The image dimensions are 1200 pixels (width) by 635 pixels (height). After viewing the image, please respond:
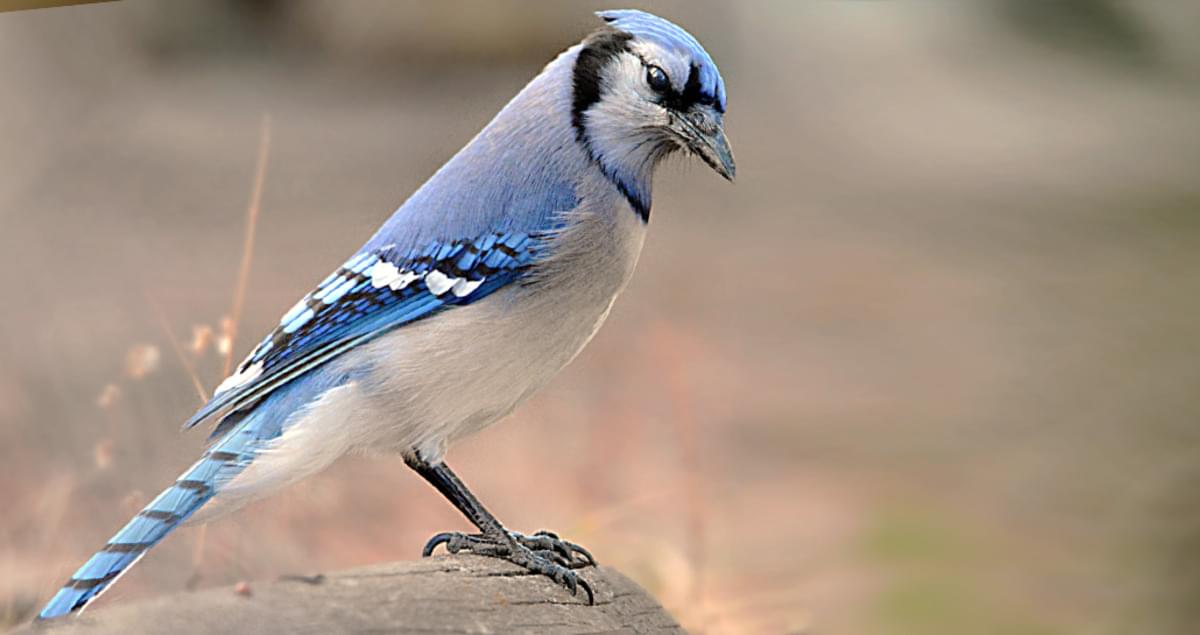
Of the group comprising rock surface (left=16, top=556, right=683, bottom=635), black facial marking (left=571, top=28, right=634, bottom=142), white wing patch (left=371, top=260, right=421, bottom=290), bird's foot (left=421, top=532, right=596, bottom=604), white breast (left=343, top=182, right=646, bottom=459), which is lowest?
rock surface (left=16, top=556, right=683, bottom=635)

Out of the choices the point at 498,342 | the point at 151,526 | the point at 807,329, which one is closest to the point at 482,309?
the point at 498,342

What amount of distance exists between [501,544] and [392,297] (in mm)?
316

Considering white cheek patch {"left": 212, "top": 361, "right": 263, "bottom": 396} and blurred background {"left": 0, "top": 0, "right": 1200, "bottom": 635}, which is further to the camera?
blurred background {"left": 0, "top": 0, "right": 1200, "bottom": 635}

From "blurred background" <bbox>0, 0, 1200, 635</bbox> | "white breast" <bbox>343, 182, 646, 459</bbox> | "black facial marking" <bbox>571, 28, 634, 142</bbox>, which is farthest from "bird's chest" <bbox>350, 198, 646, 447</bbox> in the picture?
"blurred background" <bbox>0, 0, 1200, 635</bbox>

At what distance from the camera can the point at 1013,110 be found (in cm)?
178

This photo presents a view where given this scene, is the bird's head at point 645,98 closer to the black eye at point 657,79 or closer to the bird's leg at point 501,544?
the black eye at point 657,79

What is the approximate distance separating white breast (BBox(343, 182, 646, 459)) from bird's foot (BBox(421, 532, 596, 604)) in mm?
123

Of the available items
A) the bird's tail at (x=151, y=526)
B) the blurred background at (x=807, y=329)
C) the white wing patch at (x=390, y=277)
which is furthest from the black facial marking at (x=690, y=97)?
the bird's tail at (x=151, y=526)

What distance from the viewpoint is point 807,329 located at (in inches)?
75.0

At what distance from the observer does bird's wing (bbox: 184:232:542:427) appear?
1532 mm

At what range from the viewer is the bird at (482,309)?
151cm

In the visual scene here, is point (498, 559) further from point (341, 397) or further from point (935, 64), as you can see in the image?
point (935, 64)

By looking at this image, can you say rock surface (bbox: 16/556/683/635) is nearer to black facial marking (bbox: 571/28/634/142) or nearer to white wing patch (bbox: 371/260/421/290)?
white wing patch (bbox: 371/260/421/290)

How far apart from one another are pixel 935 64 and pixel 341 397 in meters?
0.93
